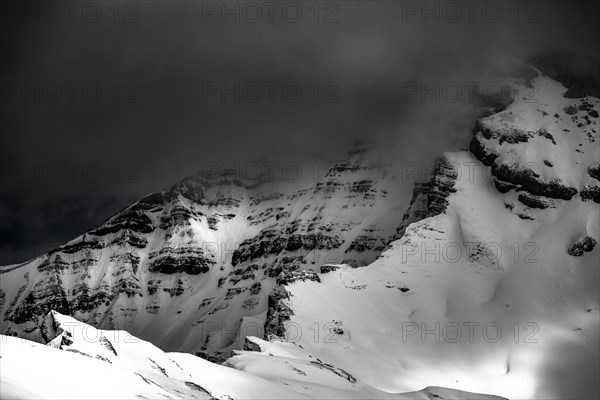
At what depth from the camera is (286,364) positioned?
134m

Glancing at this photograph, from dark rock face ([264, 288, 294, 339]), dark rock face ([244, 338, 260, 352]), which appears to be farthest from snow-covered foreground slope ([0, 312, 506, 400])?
dark rock face ([264, 288, 294, 339])

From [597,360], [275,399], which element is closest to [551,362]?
[597,360]

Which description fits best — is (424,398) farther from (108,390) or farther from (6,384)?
(6,384)

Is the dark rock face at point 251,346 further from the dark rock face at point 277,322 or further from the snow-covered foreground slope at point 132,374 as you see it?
the dark rock face at point 277,322

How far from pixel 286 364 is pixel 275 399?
3919cm

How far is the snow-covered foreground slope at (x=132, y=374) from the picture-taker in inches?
2443

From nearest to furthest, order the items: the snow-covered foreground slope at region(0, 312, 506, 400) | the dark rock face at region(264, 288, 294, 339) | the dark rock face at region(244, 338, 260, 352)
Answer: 1. the snow-covered foreground slope at region(0, 312, 506, 400)
2. the dark rock face at region(244, 338, 260, 352)
3. the dark rock face at region(264, 288, 294, 339)

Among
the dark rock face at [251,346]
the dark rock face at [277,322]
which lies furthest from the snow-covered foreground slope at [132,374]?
the dark rock face at [277,322]

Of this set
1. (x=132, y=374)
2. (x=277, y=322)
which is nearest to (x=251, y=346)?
(x=277, y=322)

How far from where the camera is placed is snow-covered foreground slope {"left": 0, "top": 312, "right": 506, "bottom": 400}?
62.1 meters

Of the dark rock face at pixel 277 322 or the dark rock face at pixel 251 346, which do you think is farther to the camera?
the dark rock face at pixel 277 322

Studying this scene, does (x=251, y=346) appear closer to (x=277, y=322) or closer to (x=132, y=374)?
(x=277, y=322)

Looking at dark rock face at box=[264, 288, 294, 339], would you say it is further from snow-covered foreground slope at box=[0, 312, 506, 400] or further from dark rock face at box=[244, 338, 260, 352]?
snow-covered foreground slope at box=[0, 312, 506, 400]

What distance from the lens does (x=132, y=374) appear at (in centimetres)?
7531
